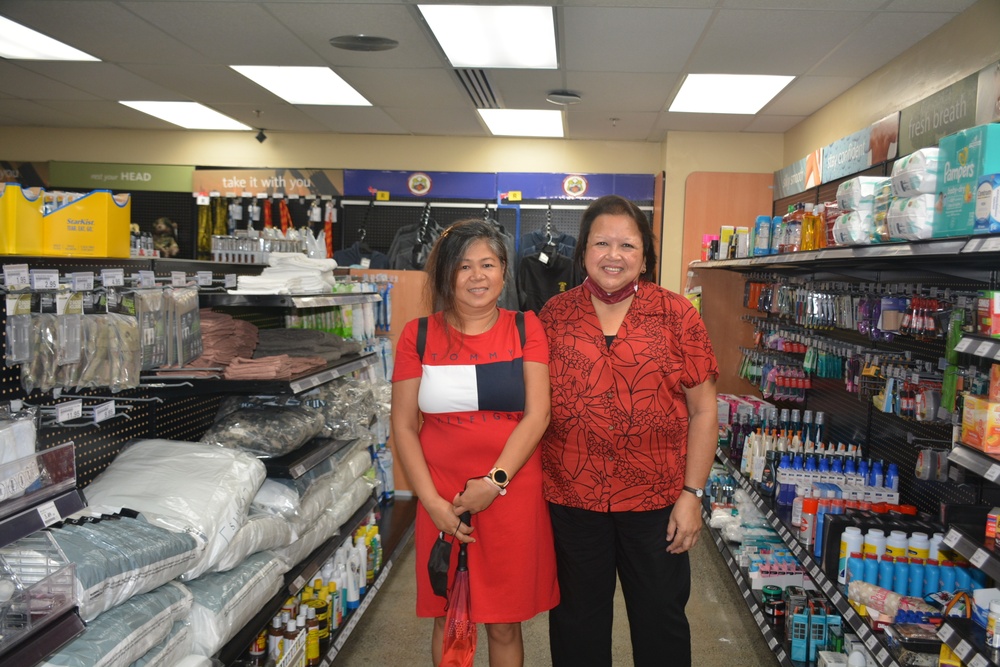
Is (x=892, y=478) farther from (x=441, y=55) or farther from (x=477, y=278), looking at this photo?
(x=441, y=55)

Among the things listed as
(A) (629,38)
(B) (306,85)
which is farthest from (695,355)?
(B) (306,85)

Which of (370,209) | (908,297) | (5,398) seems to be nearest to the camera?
(5,398)

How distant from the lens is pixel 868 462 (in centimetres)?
355

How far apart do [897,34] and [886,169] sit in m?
0.78

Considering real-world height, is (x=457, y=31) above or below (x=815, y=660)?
above

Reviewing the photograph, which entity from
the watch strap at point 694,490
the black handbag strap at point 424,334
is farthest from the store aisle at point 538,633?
the black handbag strap at point 424,334

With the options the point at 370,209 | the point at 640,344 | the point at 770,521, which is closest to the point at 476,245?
the point at 640,344

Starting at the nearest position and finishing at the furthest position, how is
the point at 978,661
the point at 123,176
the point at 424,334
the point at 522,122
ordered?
the point at 978,661, the point at 424,334, the point at 522,122, the point at 123,176

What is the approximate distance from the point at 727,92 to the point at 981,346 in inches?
174

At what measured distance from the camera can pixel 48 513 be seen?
1480 mm

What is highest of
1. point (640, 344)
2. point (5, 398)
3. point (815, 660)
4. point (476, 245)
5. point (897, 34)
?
point (897, 34)

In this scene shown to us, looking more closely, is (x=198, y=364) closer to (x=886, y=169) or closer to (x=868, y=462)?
(x=868, y=462)

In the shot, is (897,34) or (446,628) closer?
(446,628)

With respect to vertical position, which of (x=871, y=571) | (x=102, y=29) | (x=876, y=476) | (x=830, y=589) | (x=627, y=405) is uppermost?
(x=102, y=29)
